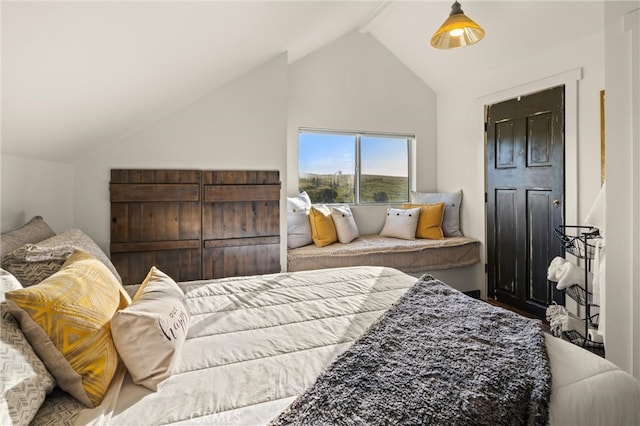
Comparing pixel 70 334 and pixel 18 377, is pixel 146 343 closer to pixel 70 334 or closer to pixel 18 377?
pixel 70 334

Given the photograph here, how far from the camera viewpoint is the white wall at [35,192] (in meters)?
1.76

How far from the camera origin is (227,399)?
3.19ft

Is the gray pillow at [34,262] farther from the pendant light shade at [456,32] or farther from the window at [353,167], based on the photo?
the window at [353,167]

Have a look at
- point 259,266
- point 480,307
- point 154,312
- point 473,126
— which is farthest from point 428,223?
point 154,312

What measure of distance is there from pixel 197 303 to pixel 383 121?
3254 millimetres

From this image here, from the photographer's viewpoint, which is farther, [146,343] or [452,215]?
[452,215]

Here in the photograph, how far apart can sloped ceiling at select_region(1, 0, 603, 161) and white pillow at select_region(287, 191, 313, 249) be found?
1360 millimetres

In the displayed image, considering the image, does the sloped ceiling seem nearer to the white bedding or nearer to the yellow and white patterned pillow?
the yellow and white patterned pillow

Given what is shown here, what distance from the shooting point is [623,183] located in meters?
1.81

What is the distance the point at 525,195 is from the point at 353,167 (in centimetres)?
181

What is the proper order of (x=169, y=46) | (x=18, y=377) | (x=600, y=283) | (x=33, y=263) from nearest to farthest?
(x=18, y=377) < (x=33, y=263) < (x=169, y=46) < (x=600, y=283)

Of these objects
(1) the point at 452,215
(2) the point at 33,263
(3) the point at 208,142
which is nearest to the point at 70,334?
(2) the point at 33,263

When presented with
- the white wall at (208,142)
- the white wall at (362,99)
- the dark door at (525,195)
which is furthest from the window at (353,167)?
the dark door at (525,195)

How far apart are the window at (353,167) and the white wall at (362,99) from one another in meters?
0.13
